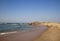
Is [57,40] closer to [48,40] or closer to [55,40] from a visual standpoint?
[55,40]

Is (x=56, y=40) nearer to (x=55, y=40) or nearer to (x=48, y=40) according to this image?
(x=55, y=40)

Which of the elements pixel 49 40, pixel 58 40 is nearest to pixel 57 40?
pixel 58 40

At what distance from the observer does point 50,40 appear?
4.62 meters

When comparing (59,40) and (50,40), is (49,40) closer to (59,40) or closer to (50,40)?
(50,40)

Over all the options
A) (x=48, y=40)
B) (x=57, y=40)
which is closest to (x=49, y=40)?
(x=48, y=40)

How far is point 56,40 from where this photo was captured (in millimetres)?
4594

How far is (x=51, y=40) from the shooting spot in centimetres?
462

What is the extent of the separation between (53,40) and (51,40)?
8 centimetres

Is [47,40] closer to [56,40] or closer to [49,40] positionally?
[49,40]

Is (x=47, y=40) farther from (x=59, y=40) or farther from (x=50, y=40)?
(x=59, y=40)

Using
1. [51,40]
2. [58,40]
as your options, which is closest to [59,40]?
[58,40]

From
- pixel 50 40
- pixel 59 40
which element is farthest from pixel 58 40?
pixel 50 40

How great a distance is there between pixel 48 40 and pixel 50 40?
0.08 metres

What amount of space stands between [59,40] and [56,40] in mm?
118
